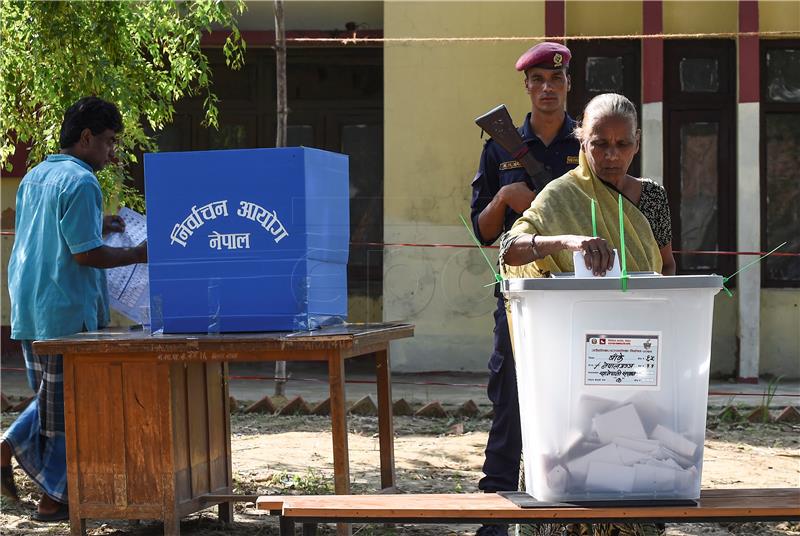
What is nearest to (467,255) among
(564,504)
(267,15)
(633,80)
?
(633,80)

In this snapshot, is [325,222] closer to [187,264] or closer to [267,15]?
[187,264]

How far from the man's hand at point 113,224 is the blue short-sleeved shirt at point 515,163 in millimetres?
1660

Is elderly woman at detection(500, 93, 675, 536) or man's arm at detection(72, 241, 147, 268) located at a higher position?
elderly woman at detection(500, 93, 675, 536)

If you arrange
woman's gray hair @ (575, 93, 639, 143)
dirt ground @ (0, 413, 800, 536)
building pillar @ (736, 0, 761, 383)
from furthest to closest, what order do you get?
building pillar @ (736, 0, 761, 383)
dirt ground @ (0, 413, 800, 536)
woman's gray hair @ (575, 93, 639, 143)

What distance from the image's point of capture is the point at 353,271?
10688mm

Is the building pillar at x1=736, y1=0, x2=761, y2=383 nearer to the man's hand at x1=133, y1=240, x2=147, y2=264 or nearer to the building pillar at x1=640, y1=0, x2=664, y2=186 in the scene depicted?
the building pillar at x1=640, y1=0, x2=664, y2=186

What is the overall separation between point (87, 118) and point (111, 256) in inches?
27.1

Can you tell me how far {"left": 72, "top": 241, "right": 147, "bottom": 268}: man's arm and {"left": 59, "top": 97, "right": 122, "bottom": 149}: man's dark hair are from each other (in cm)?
57

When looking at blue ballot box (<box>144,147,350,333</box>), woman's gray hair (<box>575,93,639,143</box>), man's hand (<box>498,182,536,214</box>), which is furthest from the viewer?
blue ballot box (<box>144,147,350,333</box>)

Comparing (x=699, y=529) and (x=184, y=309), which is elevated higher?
(x=184, y=309)

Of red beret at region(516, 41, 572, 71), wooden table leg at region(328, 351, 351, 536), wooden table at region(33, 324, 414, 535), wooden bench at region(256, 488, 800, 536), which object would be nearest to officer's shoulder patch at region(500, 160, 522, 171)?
red beret at region(516, 41, 572, 71)

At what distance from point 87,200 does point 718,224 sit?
7.62m

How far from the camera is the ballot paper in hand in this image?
4898mm

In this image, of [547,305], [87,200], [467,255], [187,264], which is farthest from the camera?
[467,255]
